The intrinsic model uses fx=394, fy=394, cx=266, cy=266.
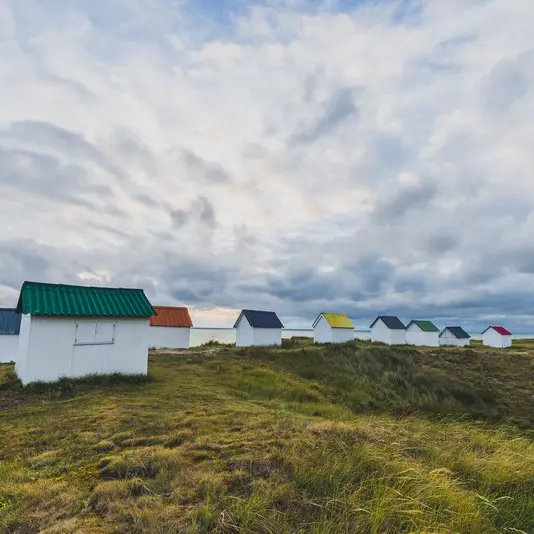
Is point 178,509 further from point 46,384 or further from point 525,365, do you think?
point 525,365

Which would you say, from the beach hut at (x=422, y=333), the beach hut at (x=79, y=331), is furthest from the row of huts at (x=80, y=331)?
the beach hut at (x=422, y=333)

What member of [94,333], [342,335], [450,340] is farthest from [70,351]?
[450,340]

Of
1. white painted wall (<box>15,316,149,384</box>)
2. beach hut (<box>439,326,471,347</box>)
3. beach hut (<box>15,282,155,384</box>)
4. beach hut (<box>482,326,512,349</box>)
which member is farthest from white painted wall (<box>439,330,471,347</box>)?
beach hut (<box>15,282,155,384</box>)

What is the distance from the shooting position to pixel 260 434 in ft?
28.8

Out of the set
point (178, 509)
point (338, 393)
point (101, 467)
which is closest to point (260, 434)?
point (101, 467)

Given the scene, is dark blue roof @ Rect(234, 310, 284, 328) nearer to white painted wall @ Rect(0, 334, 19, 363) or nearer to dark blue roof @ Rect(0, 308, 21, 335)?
dark blue roof @ Rect(0, 308, 21, 335)

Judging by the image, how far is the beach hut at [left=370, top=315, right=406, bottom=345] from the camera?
2685 inches

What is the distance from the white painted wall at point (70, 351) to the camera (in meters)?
18.7

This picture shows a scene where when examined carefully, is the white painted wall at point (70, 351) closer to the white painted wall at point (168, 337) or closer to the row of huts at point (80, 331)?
the row of huts at point (80, 331)

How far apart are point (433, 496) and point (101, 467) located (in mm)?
5847

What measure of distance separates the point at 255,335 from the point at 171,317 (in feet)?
31.5

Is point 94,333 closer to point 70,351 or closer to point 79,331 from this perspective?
point 79,331

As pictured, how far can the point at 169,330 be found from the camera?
140 feet

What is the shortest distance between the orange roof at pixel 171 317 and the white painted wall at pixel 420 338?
47873 mm
